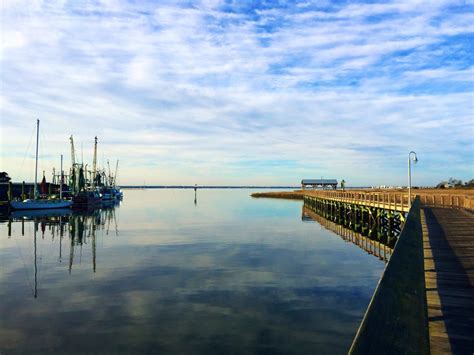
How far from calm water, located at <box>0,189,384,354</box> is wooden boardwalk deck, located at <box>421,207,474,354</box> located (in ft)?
10.1

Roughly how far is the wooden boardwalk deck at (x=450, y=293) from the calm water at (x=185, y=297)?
10.1 feet

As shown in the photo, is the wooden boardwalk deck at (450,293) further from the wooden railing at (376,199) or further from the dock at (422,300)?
the wooden railing at (376,199)

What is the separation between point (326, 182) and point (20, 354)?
10684cm

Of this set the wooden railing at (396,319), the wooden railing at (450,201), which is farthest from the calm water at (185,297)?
the wooden railing at (450,201)

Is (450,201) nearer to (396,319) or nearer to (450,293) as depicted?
(450,293)

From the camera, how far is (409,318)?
9.84 feet

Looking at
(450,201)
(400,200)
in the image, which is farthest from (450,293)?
(450,201)

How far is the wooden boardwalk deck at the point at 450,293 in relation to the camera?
6.06m

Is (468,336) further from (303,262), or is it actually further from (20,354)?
(303,262)

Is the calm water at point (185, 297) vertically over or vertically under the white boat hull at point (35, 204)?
under

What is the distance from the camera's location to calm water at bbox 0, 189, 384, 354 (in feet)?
35.2

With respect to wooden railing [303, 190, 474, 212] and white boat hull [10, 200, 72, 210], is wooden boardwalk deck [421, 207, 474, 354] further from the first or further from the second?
white boat hull [10, 200, 72, 210]

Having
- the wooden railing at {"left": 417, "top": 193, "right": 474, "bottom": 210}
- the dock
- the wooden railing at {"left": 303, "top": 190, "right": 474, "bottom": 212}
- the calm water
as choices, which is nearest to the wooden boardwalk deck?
the dock

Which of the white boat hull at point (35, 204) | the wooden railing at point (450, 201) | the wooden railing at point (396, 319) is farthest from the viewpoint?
the white boat hull at point (35, 204)
